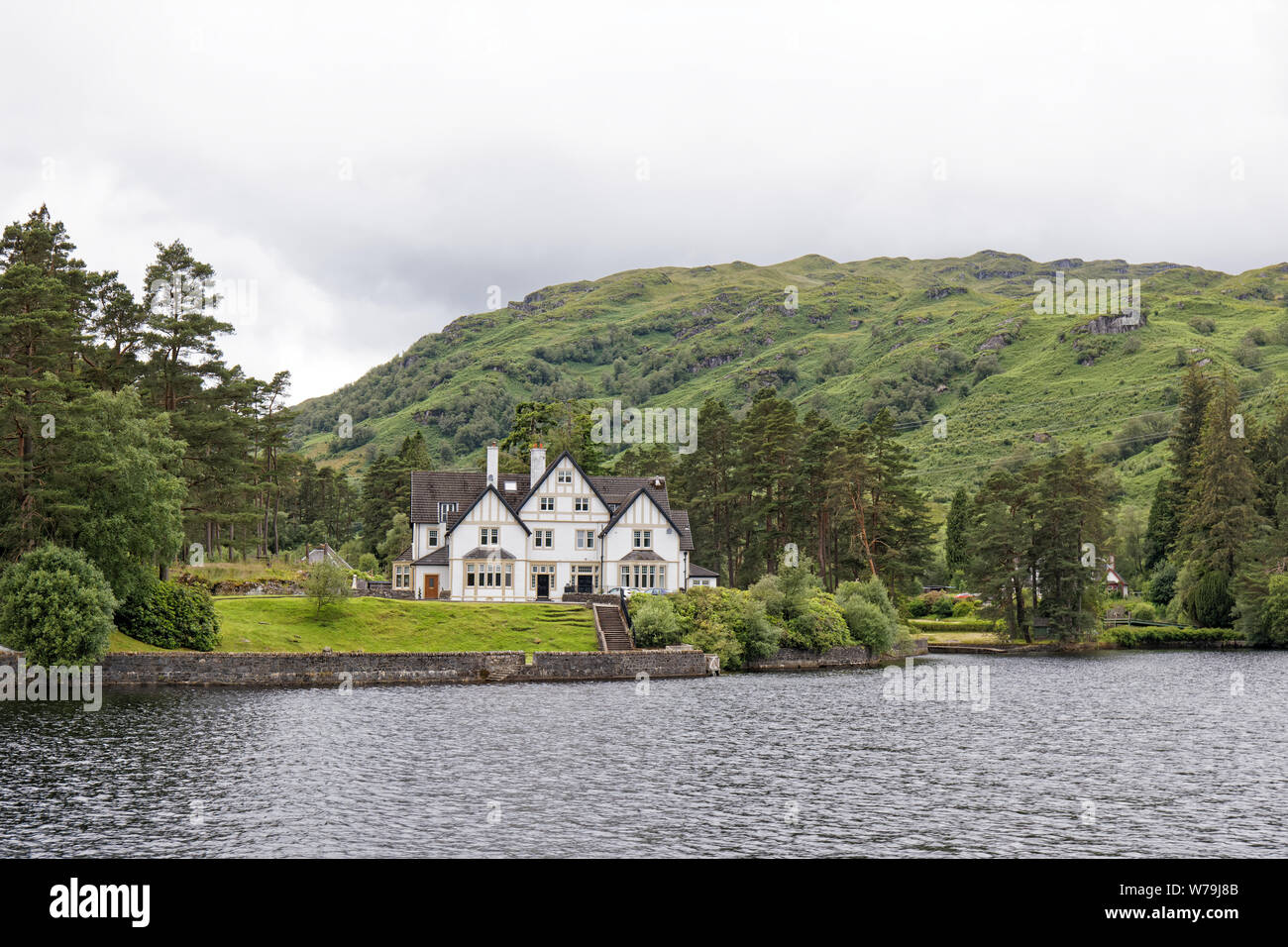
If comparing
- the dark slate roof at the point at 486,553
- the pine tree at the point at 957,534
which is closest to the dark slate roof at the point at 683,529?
the dark slate roof at the point at 486,553

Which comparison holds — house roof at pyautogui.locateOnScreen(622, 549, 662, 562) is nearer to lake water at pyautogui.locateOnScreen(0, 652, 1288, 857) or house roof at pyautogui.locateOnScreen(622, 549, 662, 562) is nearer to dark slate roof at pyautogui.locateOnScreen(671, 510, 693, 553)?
dark slate roof at pyautogui.locateOnScreen(671, 510, 693, 553)

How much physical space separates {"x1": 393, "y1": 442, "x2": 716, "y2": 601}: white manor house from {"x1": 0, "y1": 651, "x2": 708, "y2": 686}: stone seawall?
65.6 feet

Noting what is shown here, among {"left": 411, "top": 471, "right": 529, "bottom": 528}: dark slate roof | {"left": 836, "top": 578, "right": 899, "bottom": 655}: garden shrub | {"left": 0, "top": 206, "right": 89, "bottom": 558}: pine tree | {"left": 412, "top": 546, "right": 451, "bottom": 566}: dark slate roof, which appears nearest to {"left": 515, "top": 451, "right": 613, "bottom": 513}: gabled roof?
{"left": 411, "top": 471, "right": 529, "bottom": 528}: dark slate roof

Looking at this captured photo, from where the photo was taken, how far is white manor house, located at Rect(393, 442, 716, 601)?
88.9 metres

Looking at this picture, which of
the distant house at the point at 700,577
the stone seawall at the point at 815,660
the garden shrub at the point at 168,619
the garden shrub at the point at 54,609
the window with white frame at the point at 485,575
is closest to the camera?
the garden shrub at the point at 54,609

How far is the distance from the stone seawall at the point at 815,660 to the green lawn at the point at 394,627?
43.1 feet

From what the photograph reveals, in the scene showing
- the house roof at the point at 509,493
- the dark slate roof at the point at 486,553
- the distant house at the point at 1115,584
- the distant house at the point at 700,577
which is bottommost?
the distant house at the point at 1115,584

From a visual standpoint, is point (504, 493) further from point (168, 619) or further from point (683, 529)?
point (168, 619)

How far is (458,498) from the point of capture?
9456cm

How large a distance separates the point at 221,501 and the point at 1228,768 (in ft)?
233

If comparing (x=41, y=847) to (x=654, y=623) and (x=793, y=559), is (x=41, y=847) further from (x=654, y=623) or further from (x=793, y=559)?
(x=793, y=559)

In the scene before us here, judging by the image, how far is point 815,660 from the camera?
81312mm

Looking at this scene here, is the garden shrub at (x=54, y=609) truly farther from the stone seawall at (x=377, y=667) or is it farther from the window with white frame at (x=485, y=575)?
the window with white frame at (x=485, y=575)

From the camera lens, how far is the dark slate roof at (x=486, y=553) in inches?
3477
